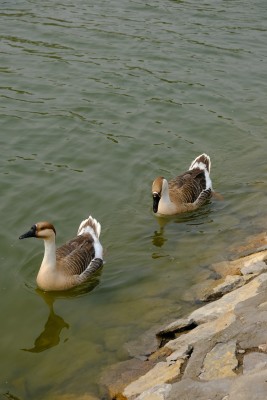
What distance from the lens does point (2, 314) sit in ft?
31.1

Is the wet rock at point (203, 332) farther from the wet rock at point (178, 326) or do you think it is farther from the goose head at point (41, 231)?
the goose head at point (41, 231)

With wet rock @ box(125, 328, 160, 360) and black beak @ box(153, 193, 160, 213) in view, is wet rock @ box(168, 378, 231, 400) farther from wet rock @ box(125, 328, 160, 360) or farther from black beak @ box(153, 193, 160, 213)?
black beak @ box(153, 193, 160, 213)

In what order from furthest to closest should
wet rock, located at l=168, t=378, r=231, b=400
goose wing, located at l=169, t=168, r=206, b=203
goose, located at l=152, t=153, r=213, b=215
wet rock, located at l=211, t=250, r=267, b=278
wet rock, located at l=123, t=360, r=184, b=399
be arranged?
1. goose wing, located at l=169, t=168, r=206, b=203
2. goose, located at l=152, t=153, r=213, b=215
3. wet rock, located at l=211, t=250, r=267, b=278
4. wet rock, located at l=123, t=360, r=184, b=399
5. wet rock, located at l=168, t=378, r=231, b=400

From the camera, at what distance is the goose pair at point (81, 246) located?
33.4 feet

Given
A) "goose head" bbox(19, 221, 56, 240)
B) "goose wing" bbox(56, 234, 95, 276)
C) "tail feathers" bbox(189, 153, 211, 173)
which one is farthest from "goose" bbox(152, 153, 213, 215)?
"goose head" bbox(19, 221, 56, 240)

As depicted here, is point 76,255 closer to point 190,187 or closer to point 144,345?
point 144,345

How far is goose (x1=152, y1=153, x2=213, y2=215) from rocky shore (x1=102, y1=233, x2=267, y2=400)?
132 inches

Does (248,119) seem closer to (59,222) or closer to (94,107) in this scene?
(94,107)

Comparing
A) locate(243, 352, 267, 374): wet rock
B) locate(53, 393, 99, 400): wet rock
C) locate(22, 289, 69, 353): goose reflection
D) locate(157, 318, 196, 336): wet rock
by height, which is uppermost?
locate(243, 352, 267, 374): wet rock

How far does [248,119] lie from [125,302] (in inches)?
329

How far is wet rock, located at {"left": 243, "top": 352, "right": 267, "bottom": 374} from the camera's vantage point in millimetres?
6172

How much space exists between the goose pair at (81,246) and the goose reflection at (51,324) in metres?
0.11

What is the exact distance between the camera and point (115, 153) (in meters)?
14.5

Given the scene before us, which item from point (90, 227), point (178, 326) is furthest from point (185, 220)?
point (178, 326)
